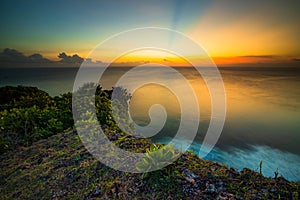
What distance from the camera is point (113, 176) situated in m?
4.00

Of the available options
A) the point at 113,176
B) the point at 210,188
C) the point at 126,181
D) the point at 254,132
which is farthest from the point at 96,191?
the point at 254,132

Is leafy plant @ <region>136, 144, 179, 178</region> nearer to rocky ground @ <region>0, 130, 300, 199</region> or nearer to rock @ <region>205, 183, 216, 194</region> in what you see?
rocky ground @ <region>0, 130, 300, 199</region>

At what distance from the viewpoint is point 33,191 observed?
4.18 meters

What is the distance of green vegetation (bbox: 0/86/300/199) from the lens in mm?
3279

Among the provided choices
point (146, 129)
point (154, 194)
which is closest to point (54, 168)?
point (154, 194)

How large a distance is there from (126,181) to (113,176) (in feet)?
1.42

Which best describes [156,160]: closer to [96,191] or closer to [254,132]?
[96,191]

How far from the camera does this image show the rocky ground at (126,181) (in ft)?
10.6

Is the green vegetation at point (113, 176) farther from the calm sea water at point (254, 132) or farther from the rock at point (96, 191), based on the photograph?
the calm sea water at point (254, 132)

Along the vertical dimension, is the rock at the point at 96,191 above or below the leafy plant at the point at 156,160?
below

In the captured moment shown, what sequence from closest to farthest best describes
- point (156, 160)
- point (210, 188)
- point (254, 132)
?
point (210, 188) < point (156, 160) < point (254, 132)

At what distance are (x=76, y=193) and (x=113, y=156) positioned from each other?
45.5 inches

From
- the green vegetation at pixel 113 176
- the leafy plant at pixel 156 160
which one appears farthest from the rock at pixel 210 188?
the leafy plant at pixel 156 160

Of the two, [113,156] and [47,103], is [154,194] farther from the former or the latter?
[47,103]
